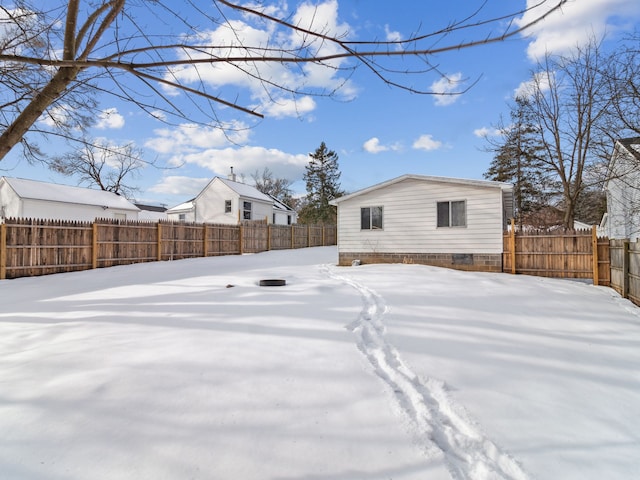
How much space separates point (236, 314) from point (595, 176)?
15488 millimetres

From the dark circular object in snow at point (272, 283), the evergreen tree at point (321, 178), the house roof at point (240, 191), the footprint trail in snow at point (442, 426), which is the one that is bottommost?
the footprint trail in snow at point (442, 426)

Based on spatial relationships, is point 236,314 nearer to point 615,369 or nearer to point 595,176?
point 615,369

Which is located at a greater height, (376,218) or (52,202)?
(52,202)

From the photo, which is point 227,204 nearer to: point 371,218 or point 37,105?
point 371,218

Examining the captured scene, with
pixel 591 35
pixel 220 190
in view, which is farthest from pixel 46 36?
pixel 220 190

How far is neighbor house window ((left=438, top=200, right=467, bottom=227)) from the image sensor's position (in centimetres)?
1130

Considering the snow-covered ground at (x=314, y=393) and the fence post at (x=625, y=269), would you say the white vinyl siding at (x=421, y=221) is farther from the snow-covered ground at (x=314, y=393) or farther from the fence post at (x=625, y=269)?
the snow-covered ground at (x=314, y=393)

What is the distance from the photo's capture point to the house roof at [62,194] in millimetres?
18844

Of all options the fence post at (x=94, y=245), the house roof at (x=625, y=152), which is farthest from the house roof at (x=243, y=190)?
the house roof at (x=625, y=152)

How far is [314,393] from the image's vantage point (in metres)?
2.57

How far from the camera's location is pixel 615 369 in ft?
11.1

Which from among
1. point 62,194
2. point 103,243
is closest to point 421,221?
point 103,243

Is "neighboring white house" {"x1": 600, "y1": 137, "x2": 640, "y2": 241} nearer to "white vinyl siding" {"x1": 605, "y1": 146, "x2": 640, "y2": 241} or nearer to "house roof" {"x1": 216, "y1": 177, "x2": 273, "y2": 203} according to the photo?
"white vinyl siding" {"x1": 605, "y1": 146, "x2": 640, "y2": 241}

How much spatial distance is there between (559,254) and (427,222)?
4197mm
